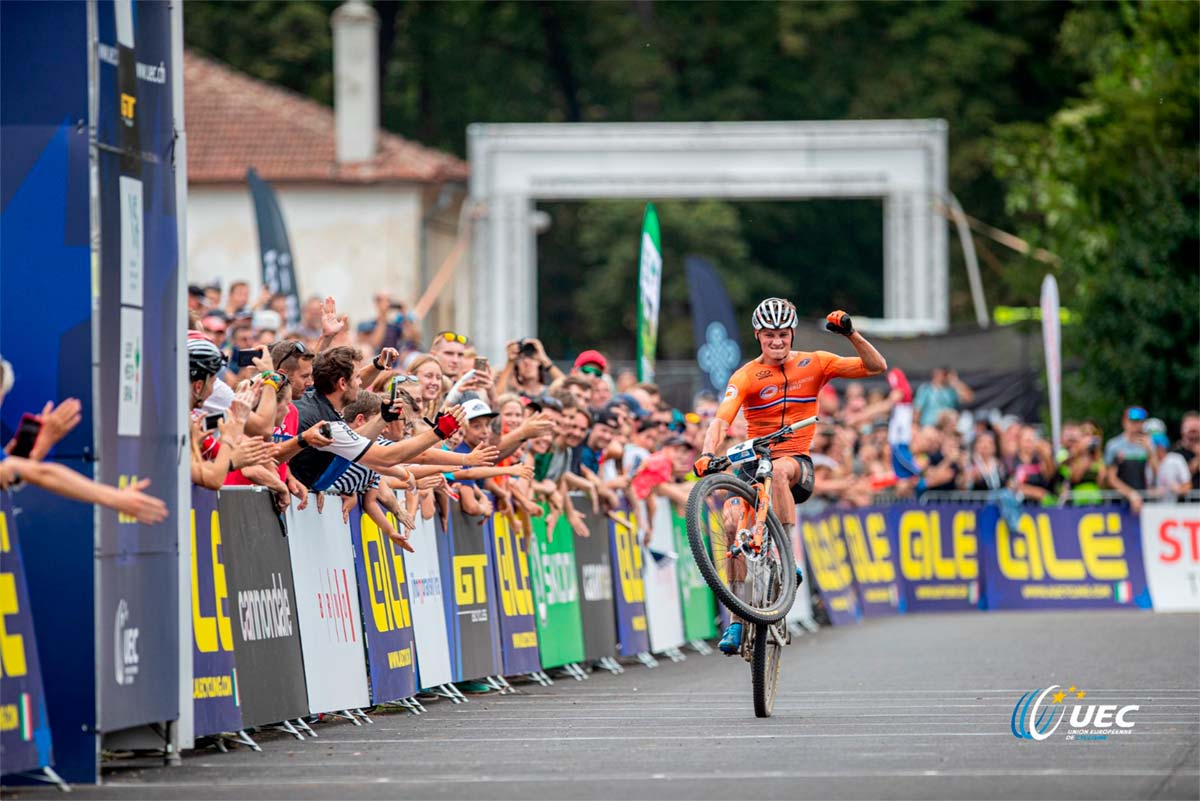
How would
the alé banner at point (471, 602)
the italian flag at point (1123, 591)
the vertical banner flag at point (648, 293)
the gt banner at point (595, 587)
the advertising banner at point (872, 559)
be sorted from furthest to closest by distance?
the italian flag at point (1123, 591) < the advertising banner at point (872, 559) < the vertical banner flag at point (648, 293) < the gt banner at point (595, 587) < the alé banner at point (471, 602)

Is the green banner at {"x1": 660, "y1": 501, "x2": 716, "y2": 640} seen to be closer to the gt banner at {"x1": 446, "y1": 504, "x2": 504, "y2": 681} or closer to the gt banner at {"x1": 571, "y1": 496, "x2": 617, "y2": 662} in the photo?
the gt banner at {"x1": 571, "y1": 496, "x2": 617, "y2": 662}

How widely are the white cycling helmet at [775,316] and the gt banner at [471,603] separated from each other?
258cm

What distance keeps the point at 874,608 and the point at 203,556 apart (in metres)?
17.2

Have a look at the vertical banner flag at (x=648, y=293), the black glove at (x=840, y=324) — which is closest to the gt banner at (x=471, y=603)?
the black glove at (x=840, y=324)

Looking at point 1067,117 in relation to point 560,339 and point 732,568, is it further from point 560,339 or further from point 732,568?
point 732,568

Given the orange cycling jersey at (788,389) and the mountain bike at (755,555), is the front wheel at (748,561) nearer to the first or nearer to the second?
the mountain bike at (755,555)

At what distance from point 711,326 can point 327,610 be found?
753 inches

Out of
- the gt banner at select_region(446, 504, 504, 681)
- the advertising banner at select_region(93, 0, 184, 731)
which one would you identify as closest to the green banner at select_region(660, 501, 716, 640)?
the gt banner at select_region(446, 504, 504, 681)

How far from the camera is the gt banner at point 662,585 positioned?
18.8 meters

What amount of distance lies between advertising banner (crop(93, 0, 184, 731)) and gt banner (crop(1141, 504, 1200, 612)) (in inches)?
771

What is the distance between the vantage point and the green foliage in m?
32.7

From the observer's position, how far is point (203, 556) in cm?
1073

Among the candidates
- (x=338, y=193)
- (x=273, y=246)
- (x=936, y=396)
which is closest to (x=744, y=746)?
(x=273, y=246)

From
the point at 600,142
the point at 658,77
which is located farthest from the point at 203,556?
the point at 658,77
